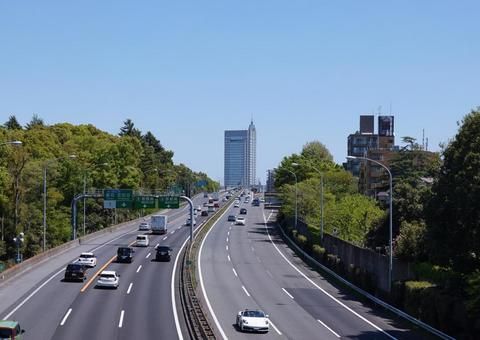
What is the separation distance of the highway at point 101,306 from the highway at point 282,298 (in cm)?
314

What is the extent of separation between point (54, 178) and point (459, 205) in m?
81.2

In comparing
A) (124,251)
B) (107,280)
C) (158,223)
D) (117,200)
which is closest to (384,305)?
(107,280)

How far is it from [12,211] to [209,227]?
30166mm

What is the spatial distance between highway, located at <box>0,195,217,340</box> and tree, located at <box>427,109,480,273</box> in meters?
13.9

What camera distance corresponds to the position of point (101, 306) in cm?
4091

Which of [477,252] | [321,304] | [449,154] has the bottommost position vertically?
[321,304]

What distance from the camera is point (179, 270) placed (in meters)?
59.2

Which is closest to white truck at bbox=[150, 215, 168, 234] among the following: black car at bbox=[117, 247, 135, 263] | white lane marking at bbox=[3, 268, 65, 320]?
black car at bbox=[117, 247, 135, 263]

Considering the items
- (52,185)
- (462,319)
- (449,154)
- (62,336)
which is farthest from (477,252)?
(52,185)

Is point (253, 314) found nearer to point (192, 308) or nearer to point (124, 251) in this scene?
point (192, 308)

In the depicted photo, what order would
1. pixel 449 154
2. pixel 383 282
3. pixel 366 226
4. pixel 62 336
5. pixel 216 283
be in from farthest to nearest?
pixel 366 226
pixel 216 283
pixel 383 282
pixel 449 154
pixel 62 336

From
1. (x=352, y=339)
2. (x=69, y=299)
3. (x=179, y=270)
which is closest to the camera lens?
(x=352, y=339)

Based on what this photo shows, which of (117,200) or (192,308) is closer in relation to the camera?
(192,308)

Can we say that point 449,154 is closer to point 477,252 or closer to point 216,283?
point 477,252
